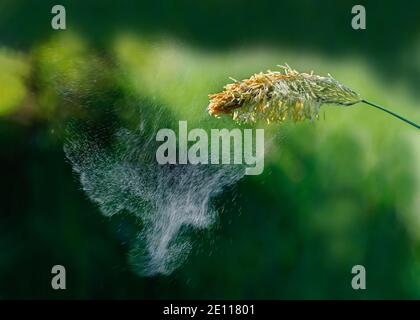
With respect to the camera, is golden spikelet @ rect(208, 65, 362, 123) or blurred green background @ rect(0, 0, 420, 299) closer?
golden spikelet @ rect(208, 65, 362, 123)

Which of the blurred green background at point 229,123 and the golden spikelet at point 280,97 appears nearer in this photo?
the golden spikelet at point 280,97

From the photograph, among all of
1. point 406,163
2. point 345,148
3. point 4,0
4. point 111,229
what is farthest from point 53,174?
point 406,163

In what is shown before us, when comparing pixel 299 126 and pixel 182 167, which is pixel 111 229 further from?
pixel 299 126

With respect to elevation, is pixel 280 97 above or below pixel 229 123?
above
